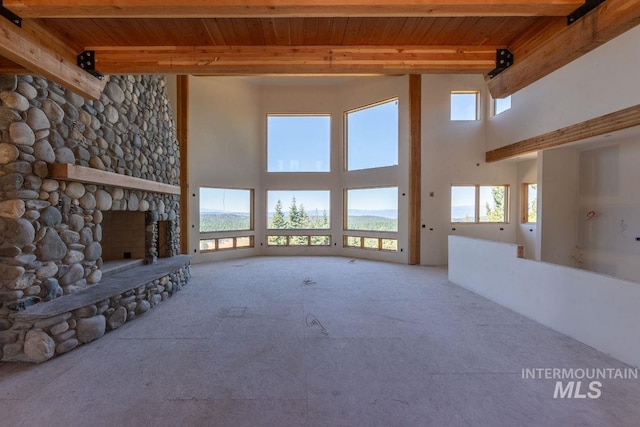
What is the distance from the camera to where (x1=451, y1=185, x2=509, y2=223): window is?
25.4ft

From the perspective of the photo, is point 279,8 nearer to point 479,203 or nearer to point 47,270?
point 47,270

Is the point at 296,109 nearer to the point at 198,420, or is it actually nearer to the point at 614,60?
the point at 614,60

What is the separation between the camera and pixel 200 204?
7.79 meters

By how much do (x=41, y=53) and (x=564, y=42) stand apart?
→ 154 inches

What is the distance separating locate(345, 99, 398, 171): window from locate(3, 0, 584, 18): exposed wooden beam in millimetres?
6332

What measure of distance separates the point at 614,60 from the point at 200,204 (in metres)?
8.82

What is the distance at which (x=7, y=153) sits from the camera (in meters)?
2.72

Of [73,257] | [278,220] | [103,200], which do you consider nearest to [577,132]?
[278,220]

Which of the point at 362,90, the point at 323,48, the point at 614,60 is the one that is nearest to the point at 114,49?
the point at 323,48

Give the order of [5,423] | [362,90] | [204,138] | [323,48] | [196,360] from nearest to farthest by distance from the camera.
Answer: [5,423]
[323,48]
[196,360]
[204,138]
[362,90]

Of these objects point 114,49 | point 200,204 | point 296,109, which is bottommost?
point 200,204

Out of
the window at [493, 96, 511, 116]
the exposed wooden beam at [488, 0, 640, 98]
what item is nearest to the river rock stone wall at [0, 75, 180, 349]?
the exposed wooden beam at [488, 0, 640, 98]

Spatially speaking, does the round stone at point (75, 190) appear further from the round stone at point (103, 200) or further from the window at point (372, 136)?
the window at point (372, 136)

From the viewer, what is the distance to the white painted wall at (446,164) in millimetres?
7617
